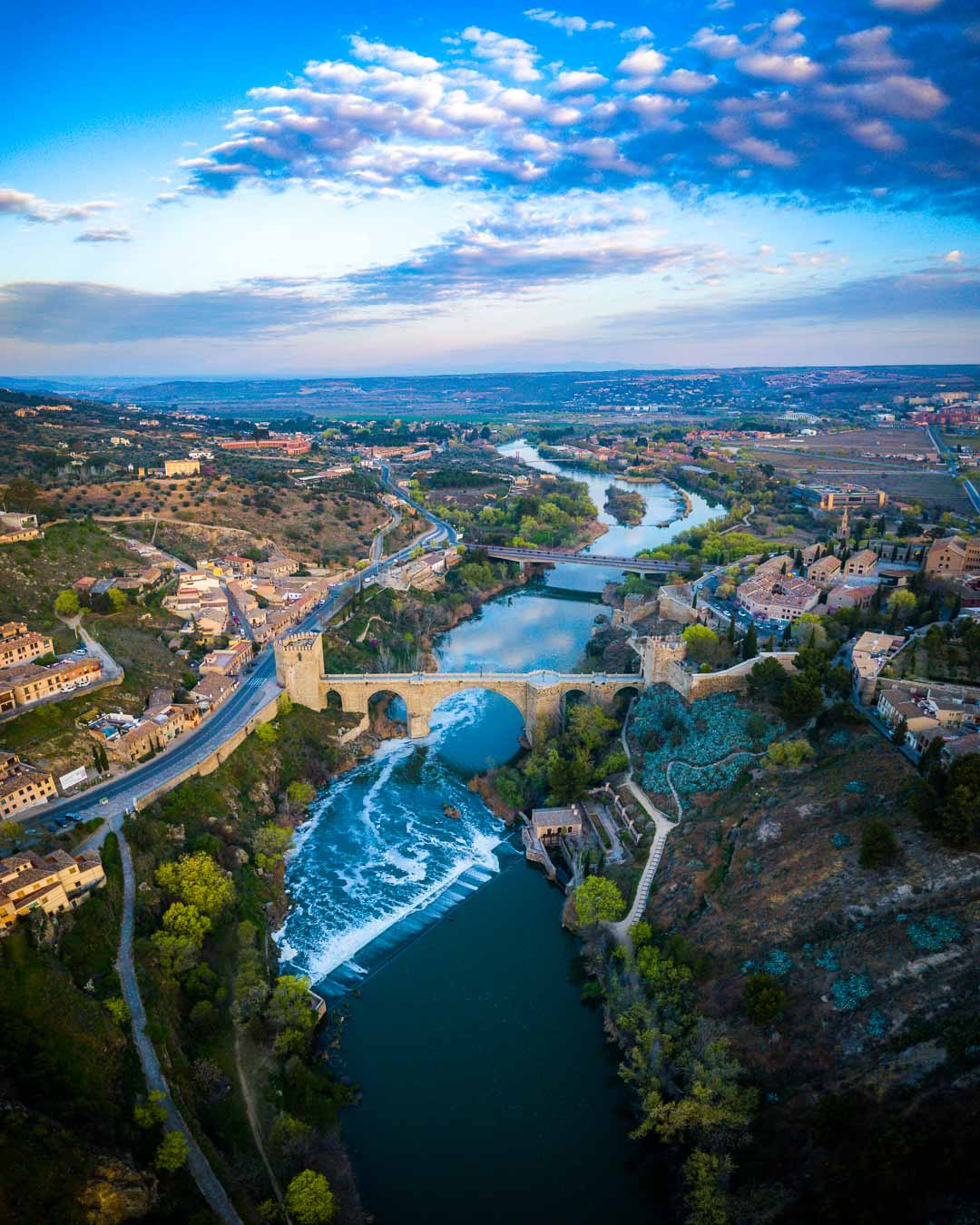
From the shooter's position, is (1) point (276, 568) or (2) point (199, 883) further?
(1) point (276, 568)

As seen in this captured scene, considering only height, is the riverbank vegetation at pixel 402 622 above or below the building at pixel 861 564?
below

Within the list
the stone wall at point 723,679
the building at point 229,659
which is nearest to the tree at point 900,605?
the stone wall at point 723,679

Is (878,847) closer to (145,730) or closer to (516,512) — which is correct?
(145,730)

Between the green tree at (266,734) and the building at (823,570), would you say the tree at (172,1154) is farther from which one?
the building at (823,570)

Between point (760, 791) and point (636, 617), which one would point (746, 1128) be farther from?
point (636, 617)

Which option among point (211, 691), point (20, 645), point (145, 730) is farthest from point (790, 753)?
point (20, 645)

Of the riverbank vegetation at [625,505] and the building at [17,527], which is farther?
the riverbank vegetation at [625,505]

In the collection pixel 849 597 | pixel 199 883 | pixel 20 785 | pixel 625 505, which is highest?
pixel 625 505

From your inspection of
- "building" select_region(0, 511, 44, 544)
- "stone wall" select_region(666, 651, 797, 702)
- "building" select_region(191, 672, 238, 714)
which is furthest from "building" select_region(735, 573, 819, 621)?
"building" select_region(0, 511, 44, 544)
